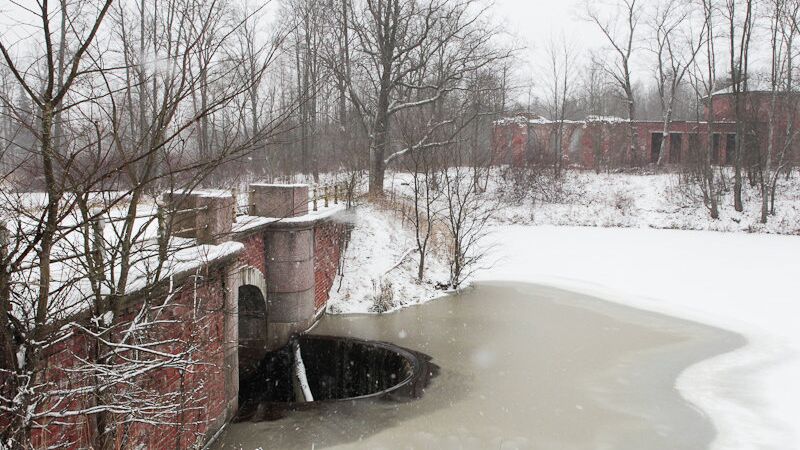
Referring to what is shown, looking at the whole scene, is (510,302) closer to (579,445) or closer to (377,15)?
(579,445)

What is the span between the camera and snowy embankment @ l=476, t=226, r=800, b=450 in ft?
32.7

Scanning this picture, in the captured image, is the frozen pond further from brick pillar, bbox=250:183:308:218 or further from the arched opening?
brick pillar, bbox=250:183:308:218

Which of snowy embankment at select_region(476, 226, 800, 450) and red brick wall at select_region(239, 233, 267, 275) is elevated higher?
red brick wall at select_region(239, 233, 267, 275)

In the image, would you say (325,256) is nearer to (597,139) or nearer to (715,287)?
(715,287)

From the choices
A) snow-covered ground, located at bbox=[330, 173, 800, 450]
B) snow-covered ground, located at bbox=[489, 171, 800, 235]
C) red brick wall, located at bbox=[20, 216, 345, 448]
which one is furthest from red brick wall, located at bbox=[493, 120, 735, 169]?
red brick wall, located at bbox=[20, 216, 345, 448]

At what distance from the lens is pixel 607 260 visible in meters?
21.9

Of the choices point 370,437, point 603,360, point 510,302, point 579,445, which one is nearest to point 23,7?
point 370,437

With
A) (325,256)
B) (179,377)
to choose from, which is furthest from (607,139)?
(179,377)

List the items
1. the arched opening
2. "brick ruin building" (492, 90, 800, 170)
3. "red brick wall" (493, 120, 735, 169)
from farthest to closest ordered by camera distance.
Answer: "red brick wall" (493, 120, 735, 169) → "brick ruin building" (492, 90, 800, 170) → the arched opening

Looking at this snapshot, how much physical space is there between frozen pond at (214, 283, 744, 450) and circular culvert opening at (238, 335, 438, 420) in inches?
33.0

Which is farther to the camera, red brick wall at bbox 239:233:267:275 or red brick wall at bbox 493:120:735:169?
red brick wall at bbox 493:120:735:169

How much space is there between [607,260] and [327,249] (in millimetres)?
11492

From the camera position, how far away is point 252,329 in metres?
12.7

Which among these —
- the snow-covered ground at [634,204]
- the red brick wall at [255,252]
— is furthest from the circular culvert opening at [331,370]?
the snow-covered ground at [634,204]
